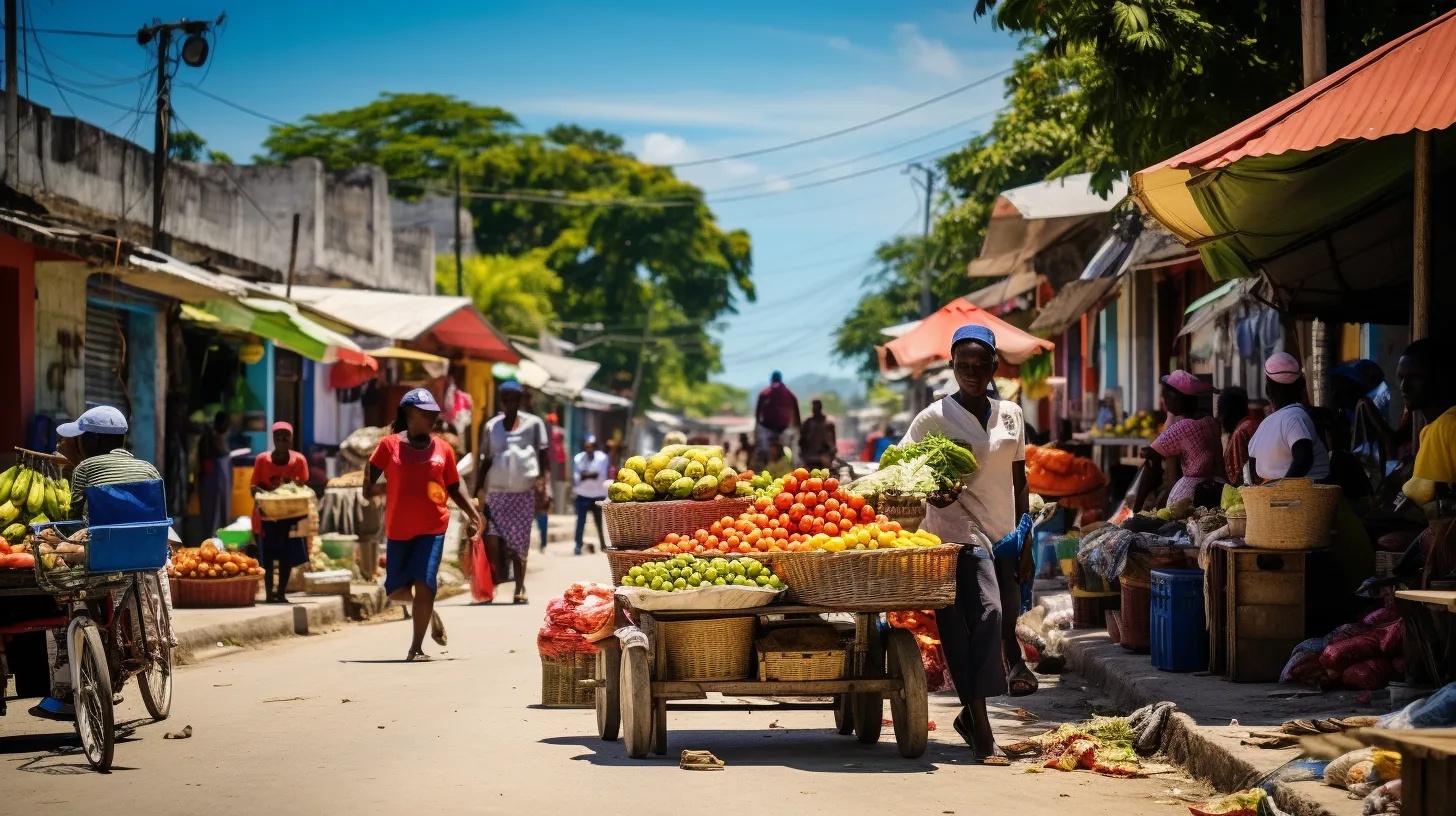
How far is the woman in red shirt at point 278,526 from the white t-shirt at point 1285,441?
974 cm

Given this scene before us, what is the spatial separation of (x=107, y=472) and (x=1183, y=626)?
647 cm

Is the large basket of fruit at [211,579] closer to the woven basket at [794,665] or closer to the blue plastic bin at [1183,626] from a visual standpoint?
the woven basket at [794,665]

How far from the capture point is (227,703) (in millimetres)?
Result: 10062

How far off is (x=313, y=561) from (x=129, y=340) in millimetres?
5120

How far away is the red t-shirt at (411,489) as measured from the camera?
39.7 feet

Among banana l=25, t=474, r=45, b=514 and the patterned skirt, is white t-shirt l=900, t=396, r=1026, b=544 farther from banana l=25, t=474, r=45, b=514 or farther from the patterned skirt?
the patterned skirt

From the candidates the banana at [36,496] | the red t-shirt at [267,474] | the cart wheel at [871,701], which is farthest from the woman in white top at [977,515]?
the red t-shirt at [267,474]

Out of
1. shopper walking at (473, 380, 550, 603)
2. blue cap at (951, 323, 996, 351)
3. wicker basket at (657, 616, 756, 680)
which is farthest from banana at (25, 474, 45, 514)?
shopper walking at (473, 380, 550, 603)

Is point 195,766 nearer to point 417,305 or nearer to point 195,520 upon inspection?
point 195,520

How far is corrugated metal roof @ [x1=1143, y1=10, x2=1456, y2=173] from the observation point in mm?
7637

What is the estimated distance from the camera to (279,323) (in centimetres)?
1866

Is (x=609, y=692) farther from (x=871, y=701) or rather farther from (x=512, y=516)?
(x=512, y=516)

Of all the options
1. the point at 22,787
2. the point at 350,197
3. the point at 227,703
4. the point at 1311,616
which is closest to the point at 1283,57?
the point at 1311,616

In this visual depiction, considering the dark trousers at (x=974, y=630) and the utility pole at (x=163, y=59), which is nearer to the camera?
the dark trousers at (x=974, y=630)
